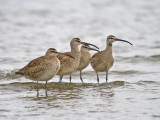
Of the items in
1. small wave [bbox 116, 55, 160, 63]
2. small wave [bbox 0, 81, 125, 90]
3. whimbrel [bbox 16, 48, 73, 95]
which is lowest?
small wave [bbox 0, 81, 125, 90]

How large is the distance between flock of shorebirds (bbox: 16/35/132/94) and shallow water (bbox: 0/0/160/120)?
46 cm

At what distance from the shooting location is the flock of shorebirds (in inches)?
438

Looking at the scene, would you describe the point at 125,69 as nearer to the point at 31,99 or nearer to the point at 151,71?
the point at 151,71

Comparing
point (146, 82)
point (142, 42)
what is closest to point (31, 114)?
point (146, 82)

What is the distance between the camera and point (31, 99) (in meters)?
10.8

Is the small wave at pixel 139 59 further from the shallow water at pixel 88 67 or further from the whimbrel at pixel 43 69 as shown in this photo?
the whimbrel at pixel 43 69

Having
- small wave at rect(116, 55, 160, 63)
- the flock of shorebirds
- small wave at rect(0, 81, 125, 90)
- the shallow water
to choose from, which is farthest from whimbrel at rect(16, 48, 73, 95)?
small wave at rect(116, 55, 160, 63)

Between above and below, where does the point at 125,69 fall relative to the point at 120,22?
below

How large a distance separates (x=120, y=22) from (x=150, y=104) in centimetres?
1534

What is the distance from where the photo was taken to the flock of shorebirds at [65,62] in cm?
1112

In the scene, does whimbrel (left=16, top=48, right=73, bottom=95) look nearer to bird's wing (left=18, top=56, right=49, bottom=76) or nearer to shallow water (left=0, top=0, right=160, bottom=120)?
bird's wing (left=18, top=56, right=49, bottom=76)

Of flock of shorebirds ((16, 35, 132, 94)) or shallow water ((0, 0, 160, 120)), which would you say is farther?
flock of shorebirds ((16, 35, 132, 94))


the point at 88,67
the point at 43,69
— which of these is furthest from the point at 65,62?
the point at 88,67

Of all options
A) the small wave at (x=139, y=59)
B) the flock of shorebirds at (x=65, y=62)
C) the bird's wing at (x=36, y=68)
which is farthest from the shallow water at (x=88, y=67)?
the bird's wing at (x=36, y=68)
